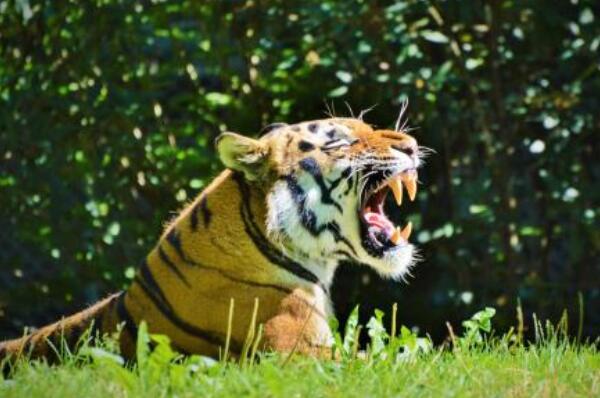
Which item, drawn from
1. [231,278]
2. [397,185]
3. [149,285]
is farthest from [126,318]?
[397,185]

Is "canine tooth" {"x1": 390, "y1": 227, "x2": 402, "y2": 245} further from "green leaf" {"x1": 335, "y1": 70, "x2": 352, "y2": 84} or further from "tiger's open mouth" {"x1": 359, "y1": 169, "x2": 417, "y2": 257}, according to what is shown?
"green leaf" {"x1": 335, "y1": 70, "x2": 352, "y2": 84}

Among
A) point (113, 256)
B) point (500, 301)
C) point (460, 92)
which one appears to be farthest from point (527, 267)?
point (113, 256)

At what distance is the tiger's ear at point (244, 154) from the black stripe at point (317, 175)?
144 millimetres

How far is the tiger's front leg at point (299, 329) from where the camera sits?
15.6ft

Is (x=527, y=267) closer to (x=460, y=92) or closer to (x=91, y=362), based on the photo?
(x=460, y=92)

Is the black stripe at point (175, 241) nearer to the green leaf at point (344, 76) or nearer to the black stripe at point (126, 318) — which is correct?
the black stripe at point (126, 318)

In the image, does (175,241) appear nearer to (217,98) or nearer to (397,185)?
(397,185)

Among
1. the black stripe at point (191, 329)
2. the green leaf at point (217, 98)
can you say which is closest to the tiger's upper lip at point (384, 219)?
the black stripe at point (191, 329)

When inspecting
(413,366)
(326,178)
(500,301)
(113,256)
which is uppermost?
(326,178)

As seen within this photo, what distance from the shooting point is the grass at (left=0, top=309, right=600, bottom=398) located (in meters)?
3.87

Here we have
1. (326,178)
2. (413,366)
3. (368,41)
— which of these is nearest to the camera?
(413,366)

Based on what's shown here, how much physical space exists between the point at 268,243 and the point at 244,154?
0.32m

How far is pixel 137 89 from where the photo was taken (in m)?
8.22

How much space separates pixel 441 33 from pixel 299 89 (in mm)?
842
